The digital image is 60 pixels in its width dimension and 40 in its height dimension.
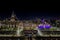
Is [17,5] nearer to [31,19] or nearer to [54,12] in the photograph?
[31,19]

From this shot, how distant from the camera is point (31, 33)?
7.33 meters

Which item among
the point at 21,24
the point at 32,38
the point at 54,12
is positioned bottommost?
the point at 32,38

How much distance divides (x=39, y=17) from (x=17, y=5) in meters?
1.55

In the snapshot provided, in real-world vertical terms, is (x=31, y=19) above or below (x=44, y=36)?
above

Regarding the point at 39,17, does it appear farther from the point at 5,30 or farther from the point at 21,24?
the point at 5,30

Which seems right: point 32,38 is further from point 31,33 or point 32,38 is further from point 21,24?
point 21,24

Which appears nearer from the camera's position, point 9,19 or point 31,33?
point 31,33

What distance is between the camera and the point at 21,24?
830 cm

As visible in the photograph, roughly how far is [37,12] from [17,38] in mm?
2987

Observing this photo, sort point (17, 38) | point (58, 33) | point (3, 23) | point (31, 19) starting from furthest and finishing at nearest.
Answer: point (31, 19) → point (3, 23) → point (58, 33) → point (17, 38)

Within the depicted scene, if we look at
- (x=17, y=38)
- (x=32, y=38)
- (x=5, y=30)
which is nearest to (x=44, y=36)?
(x=32, y=38)

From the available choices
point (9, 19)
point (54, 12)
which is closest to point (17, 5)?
point (9, 19)

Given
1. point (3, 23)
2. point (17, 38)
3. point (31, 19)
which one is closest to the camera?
point (17, 38)

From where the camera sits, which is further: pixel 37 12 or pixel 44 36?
pixel 37 12
